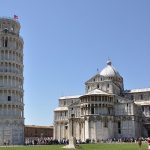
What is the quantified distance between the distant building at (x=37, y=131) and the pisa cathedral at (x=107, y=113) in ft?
113

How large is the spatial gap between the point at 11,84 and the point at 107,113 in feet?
87.7

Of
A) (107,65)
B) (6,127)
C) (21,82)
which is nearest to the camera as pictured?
(6,127)

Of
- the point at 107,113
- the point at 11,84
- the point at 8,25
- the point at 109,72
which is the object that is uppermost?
the point at 8,25

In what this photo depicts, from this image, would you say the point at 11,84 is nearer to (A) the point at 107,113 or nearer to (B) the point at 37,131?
(A) the point at 107,113

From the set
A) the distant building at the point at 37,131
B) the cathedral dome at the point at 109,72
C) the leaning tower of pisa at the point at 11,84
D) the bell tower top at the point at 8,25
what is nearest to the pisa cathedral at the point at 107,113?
the cathedral dome at the point at 109,72

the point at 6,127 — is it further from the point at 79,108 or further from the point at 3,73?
the point at 79,108

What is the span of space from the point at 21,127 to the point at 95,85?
99.3ft

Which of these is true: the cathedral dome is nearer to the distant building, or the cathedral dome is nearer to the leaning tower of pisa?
the leaning tower of pisa

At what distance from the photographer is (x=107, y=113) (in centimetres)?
9031

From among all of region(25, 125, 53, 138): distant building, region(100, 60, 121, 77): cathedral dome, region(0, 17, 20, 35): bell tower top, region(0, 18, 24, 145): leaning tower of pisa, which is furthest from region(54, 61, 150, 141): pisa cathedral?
region(25, 125, 53, 138): distant building

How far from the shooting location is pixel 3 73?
76.9m

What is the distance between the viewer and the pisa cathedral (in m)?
88.8

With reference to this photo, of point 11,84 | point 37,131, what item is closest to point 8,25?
point 11,84

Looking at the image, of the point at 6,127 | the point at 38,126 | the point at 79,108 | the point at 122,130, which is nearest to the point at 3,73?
the point at 6,127
